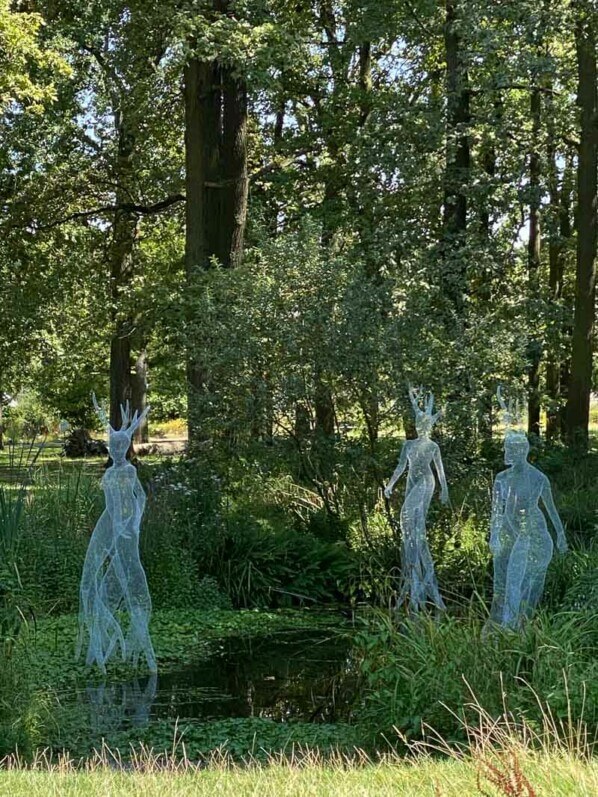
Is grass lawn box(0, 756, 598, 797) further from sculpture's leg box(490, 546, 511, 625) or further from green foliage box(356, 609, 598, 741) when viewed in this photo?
sculpture's leg box(490, 546, 511, 625)

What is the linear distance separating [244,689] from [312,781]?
425 centimetres

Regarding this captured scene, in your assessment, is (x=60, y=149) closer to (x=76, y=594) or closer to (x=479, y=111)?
(x=479, y=111)

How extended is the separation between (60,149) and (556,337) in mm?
10990

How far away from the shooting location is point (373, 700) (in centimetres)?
678

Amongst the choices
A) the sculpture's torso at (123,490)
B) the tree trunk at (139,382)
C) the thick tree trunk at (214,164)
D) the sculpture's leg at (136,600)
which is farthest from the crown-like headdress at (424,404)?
the tree trunk at (139,382)

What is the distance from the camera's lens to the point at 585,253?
20672mm

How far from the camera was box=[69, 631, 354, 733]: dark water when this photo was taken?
7.89 meters

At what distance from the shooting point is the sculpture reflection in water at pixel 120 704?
7496 millimetres

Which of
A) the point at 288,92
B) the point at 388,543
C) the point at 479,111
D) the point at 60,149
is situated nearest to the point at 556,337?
the point at 479,111

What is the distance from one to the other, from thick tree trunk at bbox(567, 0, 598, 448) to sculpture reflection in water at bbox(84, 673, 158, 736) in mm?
12566

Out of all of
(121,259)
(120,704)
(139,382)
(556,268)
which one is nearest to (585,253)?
(556,268)

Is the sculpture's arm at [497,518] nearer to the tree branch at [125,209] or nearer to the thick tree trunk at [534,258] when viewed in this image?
the thick tree trunk at [534,258]

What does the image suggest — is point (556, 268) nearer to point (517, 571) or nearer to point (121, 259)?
point (121, 259)

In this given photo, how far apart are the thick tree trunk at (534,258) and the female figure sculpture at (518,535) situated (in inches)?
308
